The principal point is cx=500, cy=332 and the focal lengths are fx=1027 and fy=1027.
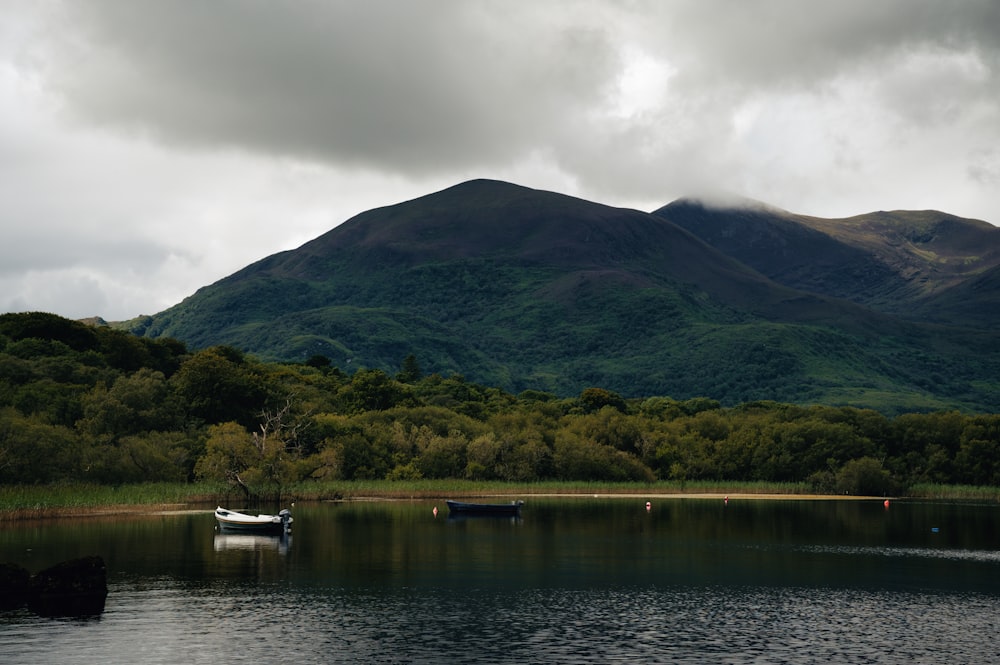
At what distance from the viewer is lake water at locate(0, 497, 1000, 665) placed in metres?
47.9

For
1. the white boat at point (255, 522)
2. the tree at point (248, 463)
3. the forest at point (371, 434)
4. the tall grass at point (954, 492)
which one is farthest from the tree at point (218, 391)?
the tall grass at point (954, 492)

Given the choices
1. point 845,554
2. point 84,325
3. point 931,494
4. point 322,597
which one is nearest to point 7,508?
point 322,597

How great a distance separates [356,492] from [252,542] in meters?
50.8

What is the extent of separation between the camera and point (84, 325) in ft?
608

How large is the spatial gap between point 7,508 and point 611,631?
6756 centimetres

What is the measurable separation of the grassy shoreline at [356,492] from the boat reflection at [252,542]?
63.7ft

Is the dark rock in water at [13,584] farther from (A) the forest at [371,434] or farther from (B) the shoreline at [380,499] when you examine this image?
(A) the forest at [371,434]

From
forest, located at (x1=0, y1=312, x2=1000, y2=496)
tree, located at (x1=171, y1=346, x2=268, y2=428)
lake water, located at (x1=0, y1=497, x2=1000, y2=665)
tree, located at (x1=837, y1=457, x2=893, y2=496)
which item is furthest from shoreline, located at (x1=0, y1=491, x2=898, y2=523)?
tree, located at (x1=171, y1=346, x2=268, y2=428)

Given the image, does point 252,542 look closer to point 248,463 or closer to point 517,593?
point 517,593

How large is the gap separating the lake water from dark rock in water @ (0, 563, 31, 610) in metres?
4.17

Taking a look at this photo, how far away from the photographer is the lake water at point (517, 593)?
1885 inches

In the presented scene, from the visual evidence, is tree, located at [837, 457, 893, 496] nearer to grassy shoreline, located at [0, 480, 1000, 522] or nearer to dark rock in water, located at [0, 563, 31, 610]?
grassy shoreline, located at [0, 480, 1000, 522]

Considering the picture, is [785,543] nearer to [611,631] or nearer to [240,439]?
[611,631]

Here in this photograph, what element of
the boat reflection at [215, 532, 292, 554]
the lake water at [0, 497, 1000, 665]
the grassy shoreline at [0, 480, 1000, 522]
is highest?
the grassy shoreline at [0, 480, 1000, 522]
